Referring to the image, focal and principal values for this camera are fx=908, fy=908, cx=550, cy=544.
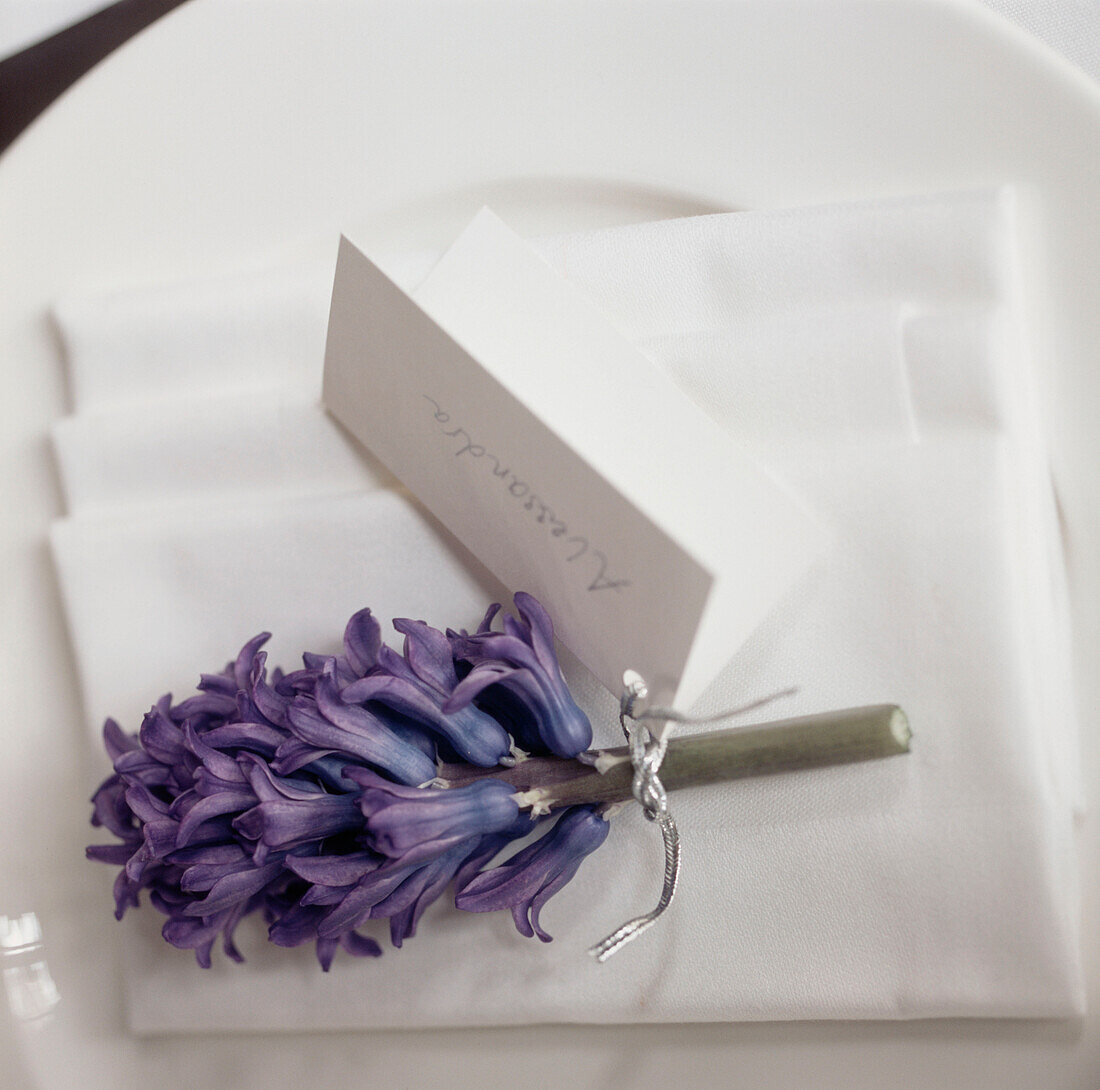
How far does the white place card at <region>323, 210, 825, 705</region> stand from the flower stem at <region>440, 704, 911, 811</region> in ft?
0.12

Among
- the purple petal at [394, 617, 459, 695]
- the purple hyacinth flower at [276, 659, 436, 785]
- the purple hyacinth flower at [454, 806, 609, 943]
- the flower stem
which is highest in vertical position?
the purple petal at [394, 617, 459, 695]

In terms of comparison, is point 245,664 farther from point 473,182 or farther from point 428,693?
point 473,182

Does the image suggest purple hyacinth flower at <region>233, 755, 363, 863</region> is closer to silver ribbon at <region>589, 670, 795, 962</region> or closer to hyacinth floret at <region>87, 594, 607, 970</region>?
hyacinth floret at <region>87, 594, 607, 970</region>

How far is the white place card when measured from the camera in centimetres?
37

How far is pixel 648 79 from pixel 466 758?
37 centimetres

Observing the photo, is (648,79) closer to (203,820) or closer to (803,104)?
(803,104)

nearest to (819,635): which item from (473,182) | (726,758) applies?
(726,758)

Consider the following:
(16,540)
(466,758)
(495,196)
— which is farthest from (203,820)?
(495,196)

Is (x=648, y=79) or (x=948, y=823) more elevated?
(x=648, y=79)

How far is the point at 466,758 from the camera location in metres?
0.39

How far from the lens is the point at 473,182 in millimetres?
515

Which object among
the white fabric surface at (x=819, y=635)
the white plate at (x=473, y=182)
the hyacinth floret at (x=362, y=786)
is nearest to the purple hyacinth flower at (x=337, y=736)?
the hyacinth floret at (x=362, y=786)

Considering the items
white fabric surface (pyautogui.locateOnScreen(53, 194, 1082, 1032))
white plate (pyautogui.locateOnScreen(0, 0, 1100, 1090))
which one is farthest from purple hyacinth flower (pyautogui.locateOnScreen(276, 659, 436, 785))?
white plate (pyautogui.locateOnScreen(0, 0, 1100, 1090))

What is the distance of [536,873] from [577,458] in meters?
0.18
